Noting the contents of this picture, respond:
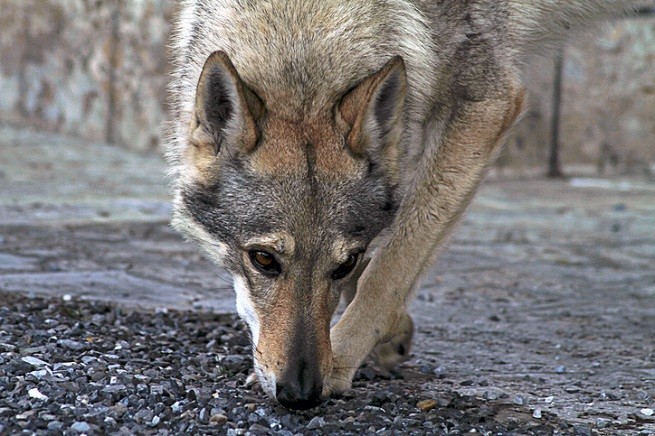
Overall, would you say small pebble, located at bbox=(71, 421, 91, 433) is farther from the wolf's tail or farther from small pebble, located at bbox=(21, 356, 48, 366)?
the wolf's tail

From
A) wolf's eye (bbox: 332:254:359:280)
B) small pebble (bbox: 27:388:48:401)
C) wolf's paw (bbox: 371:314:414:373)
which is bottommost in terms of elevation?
wolf's paw (bbox: 371:314:414:373)

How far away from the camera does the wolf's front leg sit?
3953mm

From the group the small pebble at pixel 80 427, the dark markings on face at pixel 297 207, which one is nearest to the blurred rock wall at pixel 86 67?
the dark markings on face at pixel 297 207

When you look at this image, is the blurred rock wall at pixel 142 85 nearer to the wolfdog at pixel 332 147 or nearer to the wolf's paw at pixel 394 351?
the wolfdog at pixel 332 147

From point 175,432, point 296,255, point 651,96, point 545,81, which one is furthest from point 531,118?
point 175,432

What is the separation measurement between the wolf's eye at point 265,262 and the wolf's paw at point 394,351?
0.80 metres

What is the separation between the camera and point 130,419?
9.44 feet

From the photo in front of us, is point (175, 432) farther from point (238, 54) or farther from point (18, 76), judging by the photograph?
point (18, 76)

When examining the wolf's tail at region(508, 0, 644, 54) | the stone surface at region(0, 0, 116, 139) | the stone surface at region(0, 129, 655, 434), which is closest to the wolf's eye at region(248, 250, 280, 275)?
the stone surface at region(0, 129, 655, 434)

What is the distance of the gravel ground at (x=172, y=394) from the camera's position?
2891 millimetres

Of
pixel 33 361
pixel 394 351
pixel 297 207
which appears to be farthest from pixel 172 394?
pixel 394 351

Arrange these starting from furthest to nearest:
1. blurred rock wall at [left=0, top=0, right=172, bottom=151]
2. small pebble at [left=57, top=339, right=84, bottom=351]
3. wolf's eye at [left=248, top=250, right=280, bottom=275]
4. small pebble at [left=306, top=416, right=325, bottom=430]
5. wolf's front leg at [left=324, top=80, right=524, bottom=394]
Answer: blurred rock wall at [left=0, top=0, right=172, bottom=151]
wolf's front leg at [left=324, top=80, right=524, bottom=394]
small pebble at [left=57, top=339, right=84, bottom=351]
wolf's eye at [left=248, top=250, right=280, bottom=275]
small pebble at [left=306, top=416, right=325, bottom=430]

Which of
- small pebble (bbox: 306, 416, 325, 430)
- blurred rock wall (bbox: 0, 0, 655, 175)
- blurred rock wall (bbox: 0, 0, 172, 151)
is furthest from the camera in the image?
blurred rock wall (bbox: 0, 0, 172, 151)

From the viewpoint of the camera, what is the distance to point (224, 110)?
11.6ft
